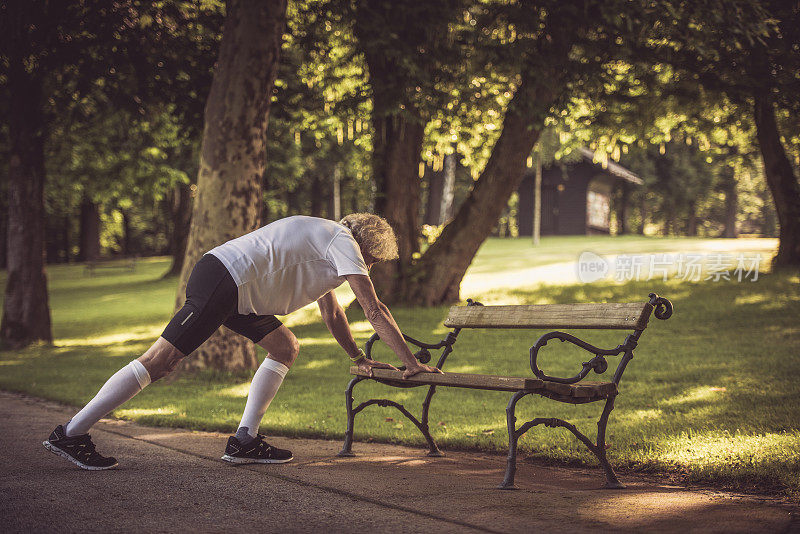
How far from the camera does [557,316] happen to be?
5.37m

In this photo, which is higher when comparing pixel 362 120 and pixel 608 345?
pixel 362 120

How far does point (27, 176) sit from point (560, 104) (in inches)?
383

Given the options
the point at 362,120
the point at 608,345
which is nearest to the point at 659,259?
the point at 362,120

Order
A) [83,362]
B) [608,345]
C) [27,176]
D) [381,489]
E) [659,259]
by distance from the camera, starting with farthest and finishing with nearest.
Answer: [659,259] → [27,176] → [83,362] → [608,345] → [381,489]

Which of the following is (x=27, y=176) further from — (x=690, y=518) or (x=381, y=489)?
(x=690, y=518)

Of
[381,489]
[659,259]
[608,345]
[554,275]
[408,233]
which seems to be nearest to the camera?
[381,489]

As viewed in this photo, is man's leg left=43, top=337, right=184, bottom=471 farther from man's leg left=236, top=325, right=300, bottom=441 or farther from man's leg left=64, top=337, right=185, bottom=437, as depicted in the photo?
man's leg left=236, top=325, right=300, bottom=441

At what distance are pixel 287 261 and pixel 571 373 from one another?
6.01 meters

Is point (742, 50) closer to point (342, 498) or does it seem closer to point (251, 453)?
point (251, 453)

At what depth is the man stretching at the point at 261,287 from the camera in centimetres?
477

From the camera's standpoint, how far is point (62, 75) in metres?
15.2

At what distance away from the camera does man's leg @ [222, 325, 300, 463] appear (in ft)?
17.6

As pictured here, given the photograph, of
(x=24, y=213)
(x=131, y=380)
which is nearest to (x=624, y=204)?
(x=24, y=213)

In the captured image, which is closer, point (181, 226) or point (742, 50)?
point (742, 50)
